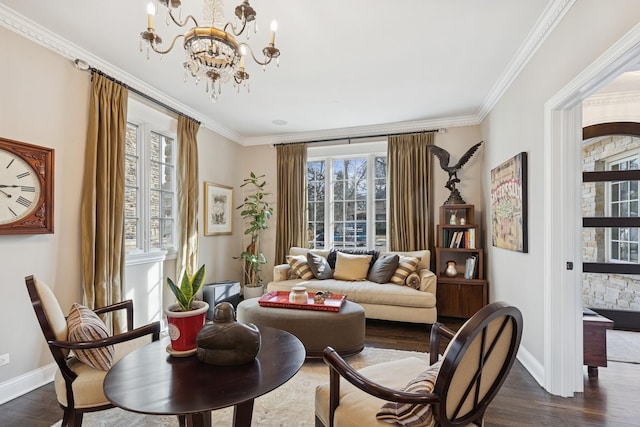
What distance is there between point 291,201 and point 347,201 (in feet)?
3.01

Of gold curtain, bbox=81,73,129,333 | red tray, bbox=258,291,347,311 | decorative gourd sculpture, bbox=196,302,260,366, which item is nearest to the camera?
decorative gourd sculpture, bbox=196,302,260,366

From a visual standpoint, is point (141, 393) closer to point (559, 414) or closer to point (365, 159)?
point (559, 414)

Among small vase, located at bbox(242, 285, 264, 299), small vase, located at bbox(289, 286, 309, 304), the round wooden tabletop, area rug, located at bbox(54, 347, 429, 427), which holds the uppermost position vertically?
the round wooden tabletop

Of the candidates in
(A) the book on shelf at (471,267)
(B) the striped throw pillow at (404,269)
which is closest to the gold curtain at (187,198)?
(B) the striped throw pillow at (404,269)

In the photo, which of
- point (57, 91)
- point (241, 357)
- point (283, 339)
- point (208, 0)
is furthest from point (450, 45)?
point (57, 91)

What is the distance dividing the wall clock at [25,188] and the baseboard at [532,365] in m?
4.01

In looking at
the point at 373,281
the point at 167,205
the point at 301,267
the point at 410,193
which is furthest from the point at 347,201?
the point at 167,205

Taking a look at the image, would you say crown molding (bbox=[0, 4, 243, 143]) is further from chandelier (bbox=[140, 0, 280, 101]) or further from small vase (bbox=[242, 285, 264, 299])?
small vase (bbox=[242, 285, 264, 299])

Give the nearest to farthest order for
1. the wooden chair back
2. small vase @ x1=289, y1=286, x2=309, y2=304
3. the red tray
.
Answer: the wooden chair back → the red tray → small vase @ x1=289, y1=286, x2=309, y2=304

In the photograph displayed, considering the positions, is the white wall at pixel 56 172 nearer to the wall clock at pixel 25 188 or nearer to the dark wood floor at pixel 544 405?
the wall clock at pixel 25 188

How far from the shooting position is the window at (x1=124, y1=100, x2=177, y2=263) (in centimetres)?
331

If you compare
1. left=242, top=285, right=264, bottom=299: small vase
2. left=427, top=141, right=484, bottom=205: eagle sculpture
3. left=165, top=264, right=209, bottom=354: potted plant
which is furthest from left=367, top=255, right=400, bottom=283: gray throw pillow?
left=165, top=264, right=209, bottom=354: potted plant

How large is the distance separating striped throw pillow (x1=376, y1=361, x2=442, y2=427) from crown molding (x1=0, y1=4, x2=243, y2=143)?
3.44 metres

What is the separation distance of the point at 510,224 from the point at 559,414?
5.16 feet
